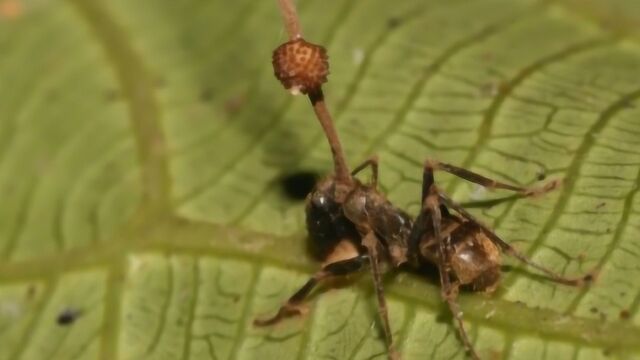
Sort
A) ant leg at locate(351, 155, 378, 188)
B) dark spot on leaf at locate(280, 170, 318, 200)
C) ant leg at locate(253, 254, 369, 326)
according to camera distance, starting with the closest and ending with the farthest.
→ ant leg at locate(253, 254, 369, 326) → ant leg at locate(351, 155, 378, 188) → dark spot on leaf at locate(280, 170, 318, 200)

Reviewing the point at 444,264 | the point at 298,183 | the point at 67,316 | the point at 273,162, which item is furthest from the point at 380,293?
the point at 67,316

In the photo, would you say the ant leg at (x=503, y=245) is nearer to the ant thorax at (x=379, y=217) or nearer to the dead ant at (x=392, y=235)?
the dead ant at (x=392, y=235)

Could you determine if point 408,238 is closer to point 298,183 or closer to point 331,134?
point 331,134

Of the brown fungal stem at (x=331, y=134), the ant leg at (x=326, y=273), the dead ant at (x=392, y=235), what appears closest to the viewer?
the brown fungal stem at (x=331, y=134)

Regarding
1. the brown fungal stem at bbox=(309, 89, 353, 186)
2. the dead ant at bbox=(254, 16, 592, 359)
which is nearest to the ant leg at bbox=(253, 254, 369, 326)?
the dead ant at bbox=(254, 16, 592, 359)

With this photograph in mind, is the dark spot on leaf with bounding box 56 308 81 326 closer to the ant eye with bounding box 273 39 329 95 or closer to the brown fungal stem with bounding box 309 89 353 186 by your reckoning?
the brown fungal stem with bounding box 309 89 353 186

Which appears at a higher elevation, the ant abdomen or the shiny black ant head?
the shiny black ant head

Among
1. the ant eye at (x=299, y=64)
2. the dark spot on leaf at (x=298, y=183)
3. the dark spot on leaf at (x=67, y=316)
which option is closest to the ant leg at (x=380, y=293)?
the dark spot on leaf at (x=298, y=183)
